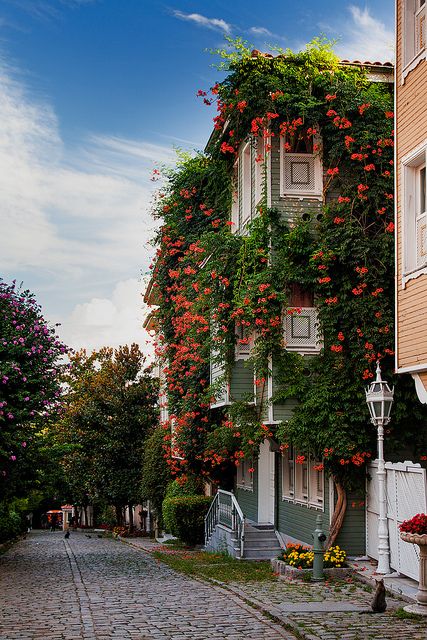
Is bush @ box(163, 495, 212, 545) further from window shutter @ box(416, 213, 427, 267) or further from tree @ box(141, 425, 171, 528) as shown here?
window shutter @ box(416, 213, 427, 267)

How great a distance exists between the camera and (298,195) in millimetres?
19469

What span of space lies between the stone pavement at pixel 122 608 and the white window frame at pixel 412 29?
8.74m

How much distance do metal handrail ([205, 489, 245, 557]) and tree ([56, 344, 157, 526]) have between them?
1840 cm

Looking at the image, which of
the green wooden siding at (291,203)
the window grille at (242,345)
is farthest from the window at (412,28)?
the window grille at (242,345)

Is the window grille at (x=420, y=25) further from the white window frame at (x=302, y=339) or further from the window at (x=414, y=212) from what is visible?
the white window frame at (x=302, y=339)

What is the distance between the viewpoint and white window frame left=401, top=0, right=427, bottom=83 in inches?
560

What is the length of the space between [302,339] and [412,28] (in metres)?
7.02

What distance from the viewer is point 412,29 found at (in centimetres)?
1441

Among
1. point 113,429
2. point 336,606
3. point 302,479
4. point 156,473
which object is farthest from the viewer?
point 113,429

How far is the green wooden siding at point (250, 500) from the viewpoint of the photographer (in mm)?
24938

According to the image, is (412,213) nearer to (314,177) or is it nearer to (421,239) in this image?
(421,239)

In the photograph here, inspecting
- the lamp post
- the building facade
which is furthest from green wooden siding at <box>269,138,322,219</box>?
the building facade

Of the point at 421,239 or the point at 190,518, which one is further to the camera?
the point at 190,518

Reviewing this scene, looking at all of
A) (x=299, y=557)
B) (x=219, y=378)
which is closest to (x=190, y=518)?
(x=219, y=378)
